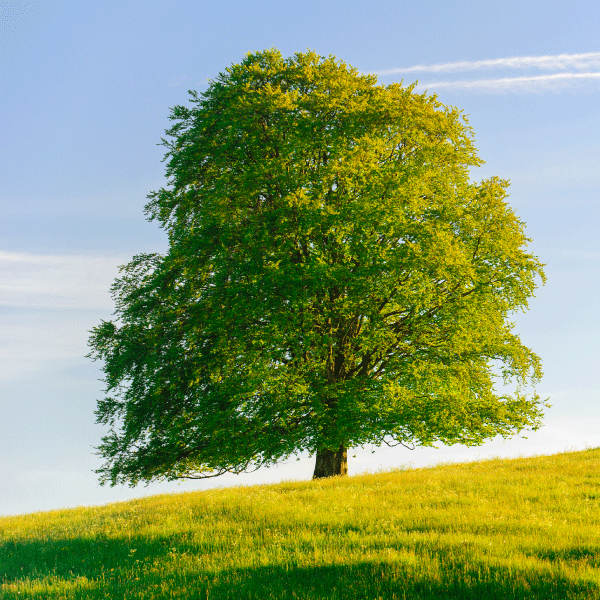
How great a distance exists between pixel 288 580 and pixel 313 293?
11.2m

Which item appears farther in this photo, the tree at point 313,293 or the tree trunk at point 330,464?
the tree trunk at point 330,464

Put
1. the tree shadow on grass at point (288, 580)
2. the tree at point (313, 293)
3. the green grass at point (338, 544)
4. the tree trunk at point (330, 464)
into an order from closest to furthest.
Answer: the tree shadow on grass at point (288, 580) < the green grass at point (338, 544) < the tree at point (313, 293) < the tree trunk at point (330, 464)

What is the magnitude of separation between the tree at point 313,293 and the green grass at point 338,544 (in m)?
2.36

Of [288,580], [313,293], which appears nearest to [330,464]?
[313,293]

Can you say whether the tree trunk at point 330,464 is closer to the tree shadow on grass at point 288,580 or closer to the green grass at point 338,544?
the green grass at point 338,544

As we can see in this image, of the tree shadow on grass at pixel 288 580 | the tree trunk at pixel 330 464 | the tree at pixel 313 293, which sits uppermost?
the tree at pixel 313 293

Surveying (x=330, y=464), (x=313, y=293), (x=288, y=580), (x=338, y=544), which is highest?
(x=313, y=293)

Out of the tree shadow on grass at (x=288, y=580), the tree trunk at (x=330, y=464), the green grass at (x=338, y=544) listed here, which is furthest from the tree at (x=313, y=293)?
the tree shadow on grass at (x=288, y=580)

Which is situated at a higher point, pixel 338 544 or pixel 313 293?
pixel 313 293

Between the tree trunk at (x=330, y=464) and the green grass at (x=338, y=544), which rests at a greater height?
the tree trunk at (x=330, y=464)

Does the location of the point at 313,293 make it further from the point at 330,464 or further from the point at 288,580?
the point at 288,580

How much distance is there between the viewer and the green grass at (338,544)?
9.07 metres

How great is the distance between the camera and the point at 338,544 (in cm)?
1124

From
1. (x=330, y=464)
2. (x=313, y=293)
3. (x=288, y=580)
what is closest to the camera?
(x=288, y=580)
